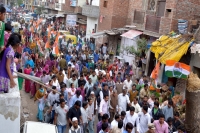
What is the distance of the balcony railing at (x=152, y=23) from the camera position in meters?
15.1

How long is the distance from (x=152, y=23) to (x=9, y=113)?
11925mm

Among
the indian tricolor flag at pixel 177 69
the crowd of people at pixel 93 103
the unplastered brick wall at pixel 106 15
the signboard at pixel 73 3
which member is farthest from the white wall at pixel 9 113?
the signboard at pixel 73 3

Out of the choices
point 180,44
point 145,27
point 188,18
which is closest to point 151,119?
point 180,44

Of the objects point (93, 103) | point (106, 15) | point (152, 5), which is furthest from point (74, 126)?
point (106, 15)

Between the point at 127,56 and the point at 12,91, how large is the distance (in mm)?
14027

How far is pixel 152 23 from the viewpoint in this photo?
15672 millimetres

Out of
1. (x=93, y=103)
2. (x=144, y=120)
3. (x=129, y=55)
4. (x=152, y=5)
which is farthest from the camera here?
(x=129, y=55)

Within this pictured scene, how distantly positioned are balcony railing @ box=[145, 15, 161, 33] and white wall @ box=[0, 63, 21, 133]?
36.8 feet

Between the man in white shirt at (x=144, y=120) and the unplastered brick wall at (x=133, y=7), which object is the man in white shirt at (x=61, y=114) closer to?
the man in white shirt at (x=144, y=120)

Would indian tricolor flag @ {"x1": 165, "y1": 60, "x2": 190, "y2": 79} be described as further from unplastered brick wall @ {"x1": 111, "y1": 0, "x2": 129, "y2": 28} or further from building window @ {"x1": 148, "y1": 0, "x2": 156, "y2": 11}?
unplastered brick wall @ {"x1": 111, "y1": 0, "x2": 129, "y2": 28}

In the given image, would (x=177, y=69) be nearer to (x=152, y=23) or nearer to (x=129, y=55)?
(x=152, y=23)

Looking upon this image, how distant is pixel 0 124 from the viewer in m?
4.88

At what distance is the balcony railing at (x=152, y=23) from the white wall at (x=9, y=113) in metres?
11.2

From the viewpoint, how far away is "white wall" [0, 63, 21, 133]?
487cm
